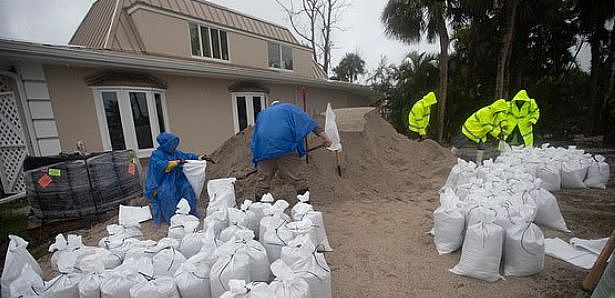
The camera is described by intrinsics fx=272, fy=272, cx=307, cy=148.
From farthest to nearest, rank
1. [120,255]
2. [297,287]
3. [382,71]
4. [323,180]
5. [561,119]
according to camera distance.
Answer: [382,71] < [561,119] < [323,180] < [120,255] < [297,287]

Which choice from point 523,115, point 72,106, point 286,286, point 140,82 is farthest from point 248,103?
point 286,286

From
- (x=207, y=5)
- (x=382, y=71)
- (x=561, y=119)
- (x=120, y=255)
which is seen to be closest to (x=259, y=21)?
(x=207, y=5)

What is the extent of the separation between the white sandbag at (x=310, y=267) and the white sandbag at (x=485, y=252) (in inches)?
45.6

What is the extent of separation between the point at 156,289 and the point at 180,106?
5917 millimetres

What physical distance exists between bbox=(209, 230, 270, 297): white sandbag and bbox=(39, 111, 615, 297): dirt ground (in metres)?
0.63

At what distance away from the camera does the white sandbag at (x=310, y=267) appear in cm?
153

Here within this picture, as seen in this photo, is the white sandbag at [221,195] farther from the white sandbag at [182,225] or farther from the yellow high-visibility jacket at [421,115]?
the yellow high-visibility jacket at [421,115]

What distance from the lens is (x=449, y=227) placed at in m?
2.31

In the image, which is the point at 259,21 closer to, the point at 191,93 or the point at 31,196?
the point at 191,93

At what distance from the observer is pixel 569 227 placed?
2.74 m

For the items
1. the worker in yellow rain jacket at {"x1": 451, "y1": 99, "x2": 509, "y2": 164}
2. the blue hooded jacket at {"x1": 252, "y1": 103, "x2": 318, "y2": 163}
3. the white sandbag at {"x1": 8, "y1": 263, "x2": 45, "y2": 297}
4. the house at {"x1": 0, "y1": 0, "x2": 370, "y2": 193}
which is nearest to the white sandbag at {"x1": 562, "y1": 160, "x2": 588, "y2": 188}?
the worker in yellow rain jacket at {"x1": 451, "y1": 99, "x2": 509, "y2": 164}

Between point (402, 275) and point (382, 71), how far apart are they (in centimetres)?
1299

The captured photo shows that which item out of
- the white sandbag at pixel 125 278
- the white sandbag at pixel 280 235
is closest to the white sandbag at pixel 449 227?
the white sandbag at pixel 280 235

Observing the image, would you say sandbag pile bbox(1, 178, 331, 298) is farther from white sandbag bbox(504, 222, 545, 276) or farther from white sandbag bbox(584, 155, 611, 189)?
white sandbag bbox(584, 155, 611, 189)
